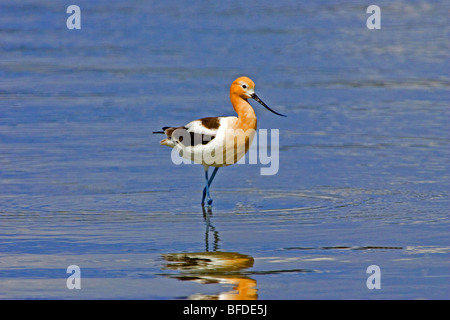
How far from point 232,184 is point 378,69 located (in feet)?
22.1

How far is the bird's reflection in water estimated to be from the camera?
7254mm

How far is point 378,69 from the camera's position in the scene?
55.6ft

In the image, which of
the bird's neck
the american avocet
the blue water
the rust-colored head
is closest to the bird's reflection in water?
the blue water

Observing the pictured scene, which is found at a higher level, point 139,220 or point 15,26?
point 15,26

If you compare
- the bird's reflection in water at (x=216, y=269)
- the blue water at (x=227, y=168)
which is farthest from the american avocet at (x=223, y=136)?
the bird's reflection in water at (x=216, y=269)

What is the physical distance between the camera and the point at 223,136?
10.0 meters

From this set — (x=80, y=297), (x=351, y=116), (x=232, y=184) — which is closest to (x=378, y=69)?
(x=351, y=116)

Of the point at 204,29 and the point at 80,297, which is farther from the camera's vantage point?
the point at 204,29

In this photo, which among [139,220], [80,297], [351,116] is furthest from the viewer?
[351,116]

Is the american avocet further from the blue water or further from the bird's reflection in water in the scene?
the bird's reflection in water

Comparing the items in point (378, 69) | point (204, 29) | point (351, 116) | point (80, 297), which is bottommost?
point (80, 297)

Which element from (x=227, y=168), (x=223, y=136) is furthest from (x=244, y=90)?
(x=227, y=168)

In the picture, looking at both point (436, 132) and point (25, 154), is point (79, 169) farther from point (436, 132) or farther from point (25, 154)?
Result: point (436, 132)

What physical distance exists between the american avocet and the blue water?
18.8 inches
